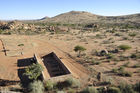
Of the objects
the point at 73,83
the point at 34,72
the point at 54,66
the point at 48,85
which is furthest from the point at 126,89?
the point at 54,66

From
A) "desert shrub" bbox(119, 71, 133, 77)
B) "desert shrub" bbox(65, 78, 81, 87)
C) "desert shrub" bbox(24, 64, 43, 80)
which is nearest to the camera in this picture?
"desert shrub" bbox(65, 78, 81, 87)

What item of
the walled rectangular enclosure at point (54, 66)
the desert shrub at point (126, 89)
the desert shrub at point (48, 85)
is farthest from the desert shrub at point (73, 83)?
the desert shrub at point (126, 89)

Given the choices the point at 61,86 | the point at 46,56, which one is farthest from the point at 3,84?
the point at 46,56

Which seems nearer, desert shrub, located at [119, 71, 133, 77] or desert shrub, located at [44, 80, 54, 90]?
desert shrub, located at [44, 80, 54, 90]

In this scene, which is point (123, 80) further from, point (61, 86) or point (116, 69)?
point (61, 86)

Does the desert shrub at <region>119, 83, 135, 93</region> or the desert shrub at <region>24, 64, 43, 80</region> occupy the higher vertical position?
the desert shrub at <region>24, 64, 43, 80</region>

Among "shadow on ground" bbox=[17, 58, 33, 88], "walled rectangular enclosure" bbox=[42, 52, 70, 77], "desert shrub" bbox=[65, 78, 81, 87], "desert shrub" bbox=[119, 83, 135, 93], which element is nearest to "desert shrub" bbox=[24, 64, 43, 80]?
"shadow on ground" bbox=[17, 58, 33, 88]

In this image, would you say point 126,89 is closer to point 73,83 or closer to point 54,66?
point 73,83

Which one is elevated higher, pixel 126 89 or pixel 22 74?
pixel 126 89

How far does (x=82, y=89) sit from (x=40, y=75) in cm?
506

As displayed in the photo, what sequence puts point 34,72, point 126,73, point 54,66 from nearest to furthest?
1. point 34,72
2. point 126,73
3. point 54,66

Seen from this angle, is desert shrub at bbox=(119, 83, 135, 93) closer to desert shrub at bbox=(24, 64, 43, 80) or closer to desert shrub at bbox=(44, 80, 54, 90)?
desert shrub at bbox=(44, 80, 54, 90)

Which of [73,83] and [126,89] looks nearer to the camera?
[126,89]

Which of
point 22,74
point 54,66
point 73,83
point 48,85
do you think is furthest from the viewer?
point 54,66
